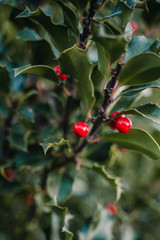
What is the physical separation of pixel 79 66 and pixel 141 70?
0.68 ft

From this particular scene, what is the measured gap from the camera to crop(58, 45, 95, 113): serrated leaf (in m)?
0.76

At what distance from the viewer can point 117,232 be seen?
68.2 inches

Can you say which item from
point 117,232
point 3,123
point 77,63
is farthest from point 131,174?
point 77,63

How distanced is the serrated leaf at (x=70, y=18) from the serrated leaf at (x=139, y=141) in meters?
0.43

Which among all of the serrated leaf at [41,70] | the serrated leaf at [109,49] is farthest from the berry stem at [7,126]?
the serrated leaf at [109,49]

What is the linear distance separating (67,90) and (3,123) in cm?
52

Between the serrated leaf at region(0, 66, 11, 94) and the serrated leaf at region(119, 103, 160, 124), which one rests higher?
the serrated leaf at region(119, 103, 160, 124)

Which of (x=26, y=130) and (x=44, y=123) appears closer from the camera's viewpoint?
(x=26, y=130)

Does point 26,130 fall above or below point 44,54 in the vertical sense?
below

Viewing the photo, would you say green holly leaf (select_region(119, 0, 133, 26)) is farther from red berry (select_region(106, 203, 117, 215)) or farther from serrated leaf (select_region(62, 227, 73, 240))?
red berry (select_region(106, 203, 117, 215))

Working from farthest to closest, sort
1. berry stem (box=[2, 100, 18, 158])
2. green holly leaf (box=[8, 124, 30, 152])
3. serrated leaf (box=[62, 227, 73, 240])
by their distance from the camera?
berry stem (box=[2, 100, 18, 158])
green holly leaf (box=[8, 124, 30, 152])
serrated leaf (box=[62, 227, 73, 240])

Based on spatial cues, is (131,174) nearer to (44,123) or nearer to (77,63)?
(44,123)

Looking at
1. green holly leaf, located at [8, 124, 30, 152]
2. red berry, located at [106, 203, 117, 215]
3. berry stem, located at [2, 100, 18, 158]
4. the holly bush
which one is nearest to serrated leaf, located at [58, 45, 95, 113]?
the holly bush

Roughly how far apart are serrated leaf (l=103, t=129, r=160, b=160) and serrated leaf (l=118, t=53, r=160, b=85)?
184mm
